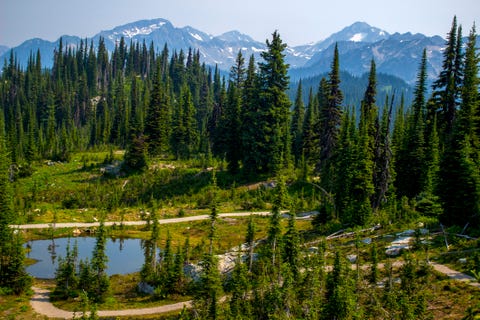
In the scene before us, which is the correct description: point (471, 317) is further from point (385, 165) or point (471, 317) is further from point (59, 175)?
point (59, 175)

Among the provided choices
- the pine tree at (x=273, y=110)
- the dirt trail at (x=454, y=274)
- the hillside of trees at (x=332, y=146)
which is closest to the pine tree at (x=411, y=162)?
the hillside of trees at (x=332, y=146)

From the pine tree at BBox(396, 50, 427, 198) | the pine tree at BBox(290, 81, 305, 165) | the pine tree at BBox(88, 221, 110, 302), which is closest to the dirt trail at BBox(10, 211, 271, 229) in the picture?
the pine tree at BBox(88, 221, 110, 302)

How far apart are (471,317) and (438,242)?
19.4 meters

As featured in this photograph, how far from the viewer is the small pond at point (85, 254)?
29.1m

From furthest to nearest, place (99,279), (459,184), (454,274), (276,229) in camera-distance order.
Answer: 1. (459,184)
2. (99,279)
3. (276,229)
4. (454,274)

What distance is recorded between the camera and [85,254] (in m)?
31.6

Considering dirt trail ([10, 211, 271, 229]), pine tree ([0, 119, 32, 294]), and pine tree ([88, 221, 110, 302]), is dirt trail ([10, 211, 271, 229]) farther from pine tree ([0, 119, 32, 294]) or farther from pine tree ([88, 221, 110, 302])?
pine tree ([88, 221, 110, 302])

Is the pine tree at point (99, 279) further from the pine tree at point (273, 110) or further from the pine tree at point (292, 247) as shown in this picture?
the pine tree at point (273, 110)

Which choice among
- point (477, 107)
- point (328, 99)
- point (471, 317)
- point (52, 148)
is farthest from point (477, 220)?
point (52, 148)

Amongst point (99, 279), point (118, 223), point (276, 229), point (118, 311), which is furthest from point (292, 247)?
point (118, 223)

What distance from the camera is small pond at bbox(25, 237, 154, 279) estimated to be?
2911 cm

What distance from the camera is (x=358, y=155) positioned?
109 feet

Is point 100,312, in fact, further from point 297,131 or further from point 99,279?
point 297,131

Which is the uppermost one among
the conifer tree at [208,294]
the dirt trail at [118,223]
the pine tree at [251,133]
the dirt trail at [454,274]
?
the pine tree at [251,133]
